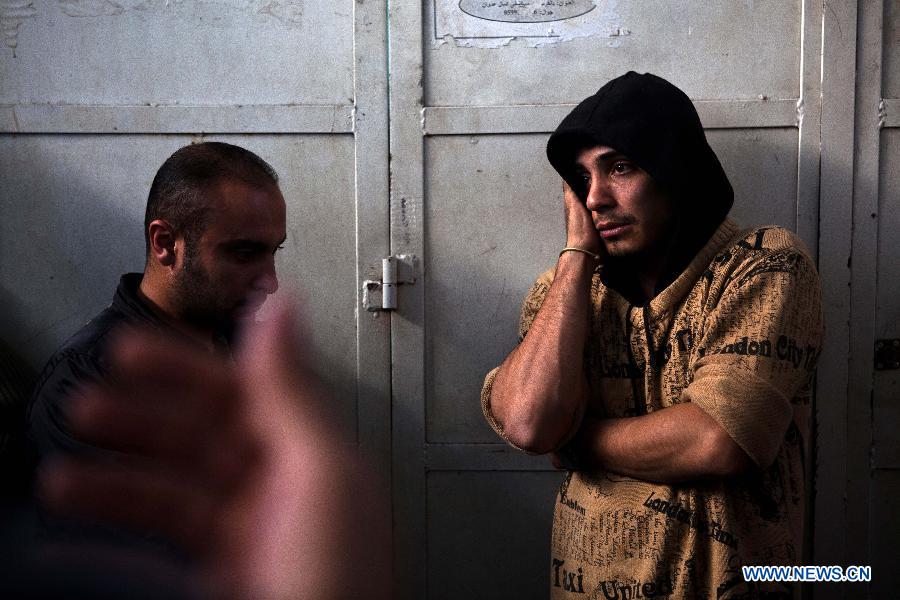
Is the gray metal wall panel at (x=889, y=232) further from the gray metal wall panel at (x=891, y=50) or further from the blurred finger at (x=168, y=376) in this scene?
the blurred finger at (x=168, y=376)

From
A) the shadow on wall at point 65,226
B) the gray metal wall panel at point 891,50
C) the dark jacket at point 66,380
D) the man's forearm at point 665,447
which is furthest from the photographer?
the shadow on wall at point 65,226

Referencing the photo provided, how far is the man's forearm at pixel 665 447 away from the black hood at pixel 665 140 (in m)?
0.43

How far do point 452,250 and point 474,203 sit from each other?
17 cm

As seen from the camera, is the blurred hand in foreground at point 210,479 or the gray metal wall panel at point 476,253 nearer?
the blurred hand in foreground at point 210,479

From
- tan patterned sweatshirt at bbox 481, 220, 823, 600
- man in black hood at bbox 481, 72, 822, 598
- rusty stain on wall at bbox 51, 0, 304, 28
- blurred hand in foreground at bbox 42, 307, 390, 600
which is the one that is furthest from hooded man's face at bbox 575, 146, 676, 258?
rusty stain on wall at bbox 51, 0, 304, 28

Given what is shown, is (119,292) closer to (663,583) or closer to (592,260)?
→ (592,260)

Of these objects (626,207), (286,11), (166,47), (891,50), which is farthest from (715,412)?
(166,47)

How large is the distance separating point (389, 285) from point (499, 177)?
20.1 inches

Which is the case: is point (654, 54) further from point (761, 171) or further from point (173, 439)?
point (173, 439)

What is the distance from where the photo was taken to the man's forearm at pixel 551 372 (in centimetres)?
157

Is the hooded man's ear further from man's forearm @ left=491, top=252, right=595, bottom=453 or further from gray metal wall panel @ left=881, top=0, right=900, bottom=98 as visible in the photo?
gray metal wall panel @ left=881, top=0, right=900, bottom=98

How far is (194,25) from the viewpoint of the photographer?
2.28m

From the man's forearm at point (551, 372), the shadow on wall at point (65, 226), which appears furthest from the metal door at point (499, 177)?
the shadow on wall at point (65, 226)

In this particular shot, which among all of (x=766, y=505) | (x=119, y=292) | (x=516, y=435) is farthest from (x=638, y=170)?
(x=119, y=292)
